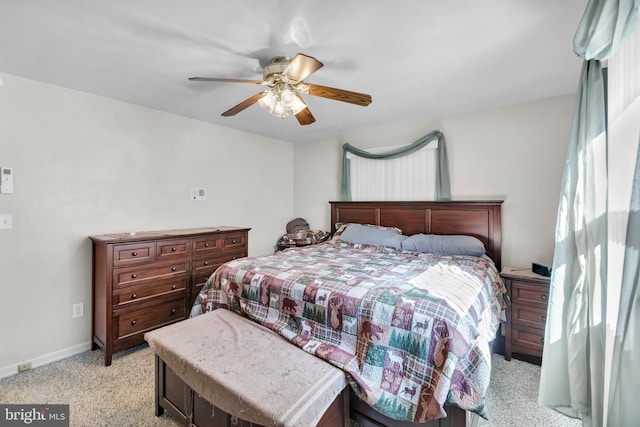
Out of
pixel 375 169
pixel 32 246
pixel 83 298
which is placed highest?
pixel 375 169

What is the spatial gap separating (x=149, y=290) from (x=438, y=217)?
10.5 feet

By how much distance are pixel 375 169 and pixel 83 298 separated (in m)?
3.60

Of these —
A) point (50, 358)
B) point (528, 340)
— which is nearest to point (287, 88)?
point (528, 340)

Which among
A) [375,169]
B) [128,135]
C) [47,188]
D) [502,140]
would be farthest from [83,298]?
[502,140]

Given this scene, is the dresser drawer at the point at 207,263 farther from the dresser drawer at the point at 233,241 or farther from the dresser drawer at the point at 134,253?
the dresser drawer at the point at 134,253

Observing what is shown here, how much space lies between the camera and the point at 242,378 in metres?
1.34

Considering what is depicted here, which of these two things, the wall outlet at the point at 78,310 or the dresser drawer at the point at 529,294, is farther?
the wall outlet at the point at 78,310

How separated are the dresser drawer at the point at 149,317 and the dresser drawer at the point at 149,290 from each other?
0.08 meters

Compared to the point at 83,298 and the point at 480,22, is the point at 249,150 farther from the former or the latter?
the point at 480,22

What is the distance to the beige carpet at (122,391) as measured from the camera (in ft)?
5.84

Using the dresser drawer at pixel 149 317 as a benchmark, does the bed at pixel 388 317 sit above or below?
above

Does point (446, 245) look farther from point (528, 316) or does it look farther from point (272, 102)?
point (272, 102)

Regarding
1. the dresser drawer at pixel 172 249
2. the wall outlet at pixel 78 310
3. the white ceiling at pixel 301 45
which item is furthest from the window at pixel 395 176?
the wall outlet at pixel 78 310

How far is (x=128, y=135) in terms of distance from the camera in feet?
9.63
